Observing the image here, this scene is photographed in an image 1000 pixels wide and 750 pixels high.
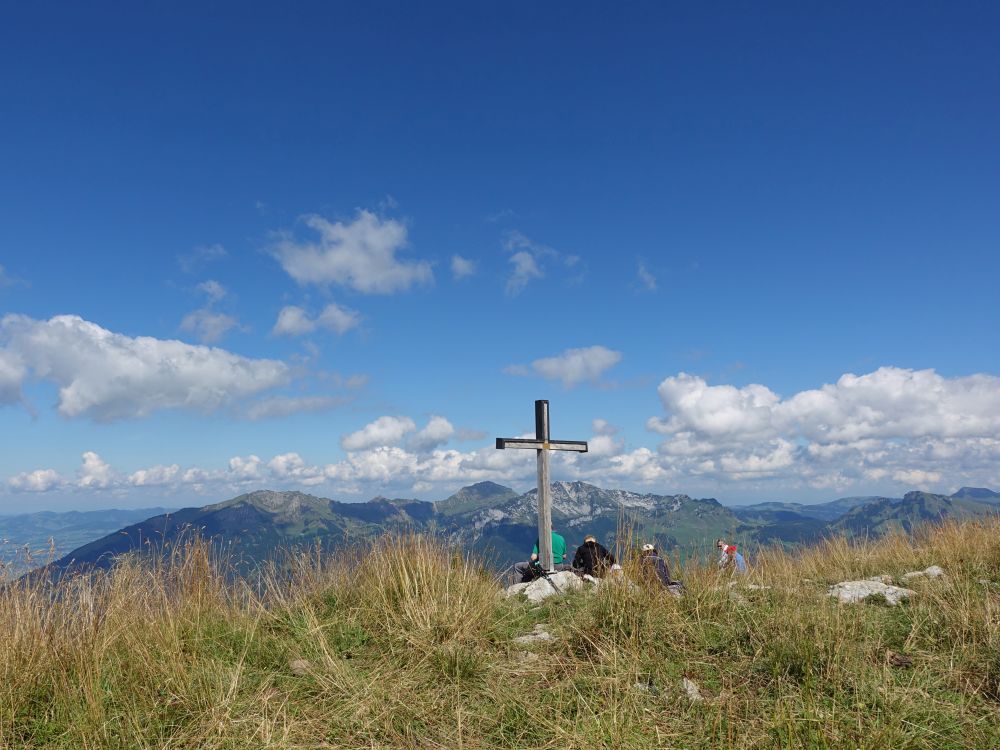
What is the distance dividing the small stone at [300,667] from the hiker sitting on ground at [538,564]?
730cm

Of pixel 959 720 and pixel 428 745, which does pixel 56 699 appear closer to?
pixel 428 745

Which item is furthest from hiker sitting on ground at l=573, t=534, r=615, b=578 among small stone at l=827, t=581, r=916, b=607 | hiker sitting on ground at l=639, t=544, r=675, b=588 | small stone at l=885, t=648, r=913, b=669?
small stone at l=885, t=648, r=913, b=669

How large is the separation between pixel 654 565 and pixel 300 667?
178 inches

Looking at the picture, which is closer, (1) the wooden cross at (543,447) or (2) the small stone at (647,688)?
(2) the small stone at (647,688)

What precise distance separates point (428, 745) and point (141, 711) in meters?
2.38

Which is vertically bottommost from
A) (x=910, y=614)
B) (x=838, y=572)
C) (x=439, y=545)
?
(x=838, y=572)

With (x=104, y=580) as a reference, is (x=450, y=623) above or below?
below

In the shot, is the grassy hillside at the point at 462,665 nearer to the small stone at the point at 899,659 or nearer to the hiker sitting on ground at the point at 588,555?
the small stone at the point at 899,659

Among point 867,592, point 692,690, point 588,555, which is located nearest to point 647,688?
point 692,690

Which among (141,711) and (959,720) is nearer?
(959,720)

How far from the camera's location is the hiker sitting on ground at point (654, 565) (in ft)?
23.1

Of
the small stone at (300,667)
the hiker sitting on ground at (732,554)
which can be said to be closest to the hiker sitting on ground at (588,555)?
the hiker sitting on ground at (732,554)

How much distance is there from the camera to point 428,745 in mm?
4215

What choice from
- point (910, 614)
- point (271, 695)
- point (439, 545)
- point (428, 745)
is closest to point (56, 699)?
point (271, 695)
